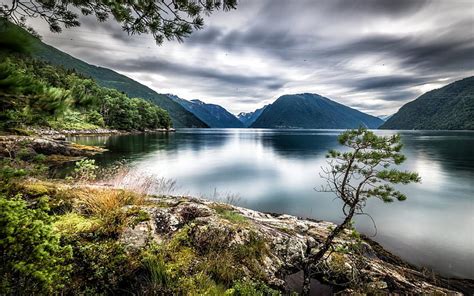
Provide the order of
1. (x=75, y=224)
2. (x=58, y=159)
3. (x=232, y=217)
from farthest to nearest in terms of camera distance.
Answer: (x=58, y=159), (x=232, y=217), (x=75, y=224)

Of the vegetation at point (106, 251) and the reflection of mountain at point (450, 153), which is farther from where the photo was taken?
the reflection of mountain at point (450, 153)

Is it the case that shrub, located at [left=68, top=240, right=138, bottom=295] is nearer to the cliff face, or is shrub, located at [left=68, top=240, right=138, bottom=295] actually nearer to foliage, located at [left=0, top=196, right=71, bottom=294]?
the cliff face

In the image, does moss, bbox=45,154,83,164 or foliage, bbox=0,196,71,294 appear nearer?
foliage, bbox=0,196,71,294

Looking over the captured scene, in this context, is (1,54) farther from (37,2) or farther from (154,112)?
(154,112)

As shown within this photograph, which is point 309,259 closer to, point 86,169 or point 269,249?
point 269,249

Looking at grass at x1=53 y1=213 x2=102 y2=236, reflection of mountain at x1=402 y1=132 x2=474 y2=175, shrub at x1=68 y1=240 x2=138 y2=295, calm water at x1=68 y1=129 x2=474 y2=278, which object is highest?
grass at x1=53 y1=213 x2=102 y2=236

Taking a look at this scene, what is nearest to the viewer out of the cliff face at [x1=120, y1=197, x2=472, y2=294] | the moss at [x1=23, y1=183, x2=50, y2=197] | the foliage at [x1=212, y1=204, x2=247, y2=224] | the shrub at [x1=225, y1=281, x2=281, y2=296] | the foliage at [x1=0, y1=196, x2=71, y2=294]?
the foliage at [x1=0, y1=196, x2=71, y2=294]

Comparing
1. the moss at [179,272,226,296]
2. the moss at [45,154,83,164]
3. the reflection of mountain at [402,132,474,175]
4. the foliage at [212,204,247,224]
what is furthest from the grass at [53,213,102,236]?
the reflection of mountain at [402,132,474,175]

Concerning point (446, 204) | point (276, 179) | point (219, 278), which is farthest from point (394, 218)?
point (219, 278)

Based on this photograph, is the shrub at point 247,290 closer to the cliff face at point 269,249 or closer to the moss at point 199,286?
the moss at point 199,286

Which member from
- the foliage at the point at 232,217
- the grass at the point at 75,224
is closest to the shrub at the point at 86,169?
the grass at the point at 75,224

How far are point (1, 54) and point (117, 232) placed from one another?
3.90 m

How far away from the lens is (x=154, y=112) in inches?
4240

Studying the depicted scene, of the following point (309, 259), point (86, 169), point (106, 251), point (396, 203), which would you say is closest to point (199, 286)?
point (106, 251)
